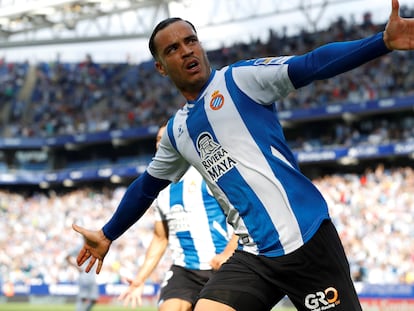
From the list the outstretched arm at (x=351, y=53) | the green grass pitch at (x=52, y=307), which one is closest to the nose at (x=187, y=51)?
the outstretched arm at (x=351, y=53)

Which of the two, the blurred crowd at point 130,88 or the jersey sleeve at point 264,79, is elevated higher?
the jersey sleeve at point 264,79

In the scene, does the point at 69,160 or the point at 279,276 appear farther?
the point at 69,160

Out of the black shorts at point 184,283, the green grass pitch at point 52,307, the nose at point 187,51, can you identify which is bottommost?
the green grass pitch at point 52,307

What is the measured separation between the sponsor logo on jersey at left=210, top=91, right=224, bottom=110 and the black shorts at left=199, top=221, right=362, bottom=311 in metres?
0.84

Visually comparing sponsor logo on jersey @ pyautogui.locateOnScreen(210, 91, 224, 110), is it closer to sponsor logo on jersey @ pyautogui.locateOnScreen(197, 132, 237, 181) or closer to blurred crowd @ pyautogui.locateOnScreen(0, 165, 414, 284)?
sponsor logo on jersey @ pyautogui.locateOnScreen(197, 132, 237, 181)

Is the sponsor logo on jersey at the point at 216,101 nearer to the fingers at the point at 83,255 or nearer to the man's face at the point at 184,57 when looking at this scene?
the man's face at the point at 184,57

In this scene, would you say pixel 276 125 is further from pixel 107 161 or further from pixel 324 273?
pixel 107 161

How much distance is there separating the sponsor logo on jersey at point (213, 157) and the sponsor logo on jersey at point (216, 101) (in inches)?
6.2

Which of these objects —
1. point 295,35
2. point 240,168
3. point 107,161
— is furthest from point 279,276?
point 107,161

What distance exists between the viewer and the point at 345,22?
30.3m

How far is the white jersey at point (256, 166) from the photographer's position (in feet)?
12.5

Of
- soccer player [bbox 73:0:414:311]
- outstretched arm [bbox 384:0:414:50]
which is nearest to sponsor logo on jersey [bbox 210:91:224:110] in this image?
soccer player [bbox 73:0:414:311]

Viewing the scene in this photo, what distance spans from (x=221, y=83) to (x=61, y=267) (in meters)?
21.2

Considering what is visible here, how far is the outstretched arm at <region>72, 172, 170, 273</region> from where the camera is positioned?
4578 millimetres
